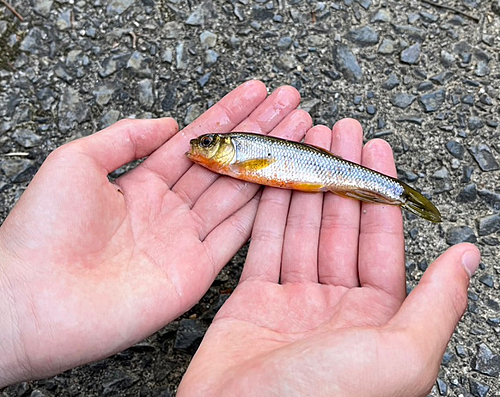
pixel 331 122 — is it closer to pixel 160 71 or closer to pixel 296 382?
pixel 160 71

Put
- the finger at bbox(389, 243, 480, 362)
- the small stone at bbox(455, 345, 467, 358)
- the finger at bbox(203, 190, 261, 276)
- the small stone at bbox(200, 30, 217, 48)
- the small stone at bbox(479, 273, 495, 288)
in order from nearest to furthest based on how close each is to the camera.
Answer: the finger at bbox(389, 243, 480, 362) → the finger at bbox(203, 190, 261, 276) → the small stone at bbox(455, 345, 467, 358) → the small stone at bbox(479, 273, 495, 288) → the small stone at bbox(200, 30, 217, 48)

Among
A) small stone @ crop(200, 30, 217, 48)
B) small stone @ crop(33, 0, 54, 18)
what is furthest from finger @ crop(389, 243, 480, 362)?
small stone @ crop(33, 0, 54, 18)

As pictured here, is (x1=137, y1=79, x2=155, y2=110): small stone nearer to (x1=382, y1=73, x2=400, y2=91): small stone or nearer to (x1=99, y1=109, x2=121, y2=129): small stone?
(x1=99, y1=109, x2=121, y2=129): small stone

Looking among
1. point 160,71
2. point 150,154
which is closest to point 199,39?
point 160,71

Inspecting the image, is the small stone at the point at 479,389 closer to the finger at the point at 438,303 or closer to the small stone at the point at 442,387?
the small stone at the point at 442,387

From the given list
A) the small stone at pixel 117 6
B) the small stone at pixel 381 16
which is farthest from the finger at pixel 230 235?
the small stone at pixel 117 6

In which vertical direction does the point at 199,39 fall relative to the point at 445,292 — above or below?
above
